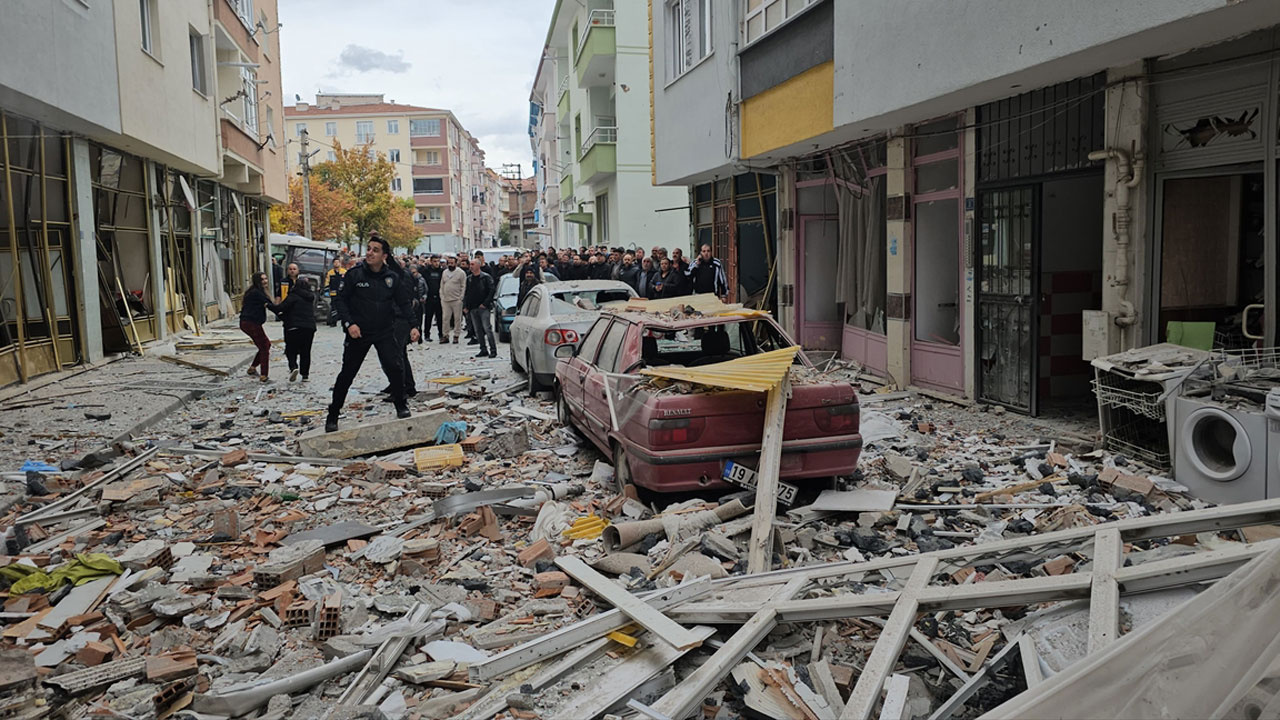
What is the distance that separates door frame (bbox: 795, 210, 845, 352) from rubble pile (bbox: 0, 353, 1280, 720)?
7.23 meters

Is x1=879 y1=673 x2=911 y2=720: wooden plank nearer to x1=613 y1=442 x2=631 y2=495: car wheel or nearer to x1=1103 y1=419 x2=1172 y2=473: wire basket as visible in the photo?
x1=613 y1=442 x2=631 y2=495: car wheel

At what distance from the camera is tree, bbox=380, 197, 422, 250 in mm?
72500

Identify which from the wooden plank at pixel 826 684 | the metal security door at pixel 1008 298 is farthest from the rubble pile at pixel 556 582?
the metal security door at pixel 1008 298

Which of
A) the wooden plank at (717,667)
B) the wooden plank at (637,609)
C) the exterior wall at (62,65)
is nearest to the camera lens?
the wooden plank at (717,667)

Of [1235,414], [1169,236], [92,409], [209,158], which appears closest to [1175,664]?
[1235,414]

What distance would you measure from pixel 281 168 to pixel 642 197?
556 inches

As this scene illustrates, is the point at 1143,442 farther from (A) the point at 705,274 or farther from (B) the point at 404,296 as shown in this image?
(A) the point at 705,274

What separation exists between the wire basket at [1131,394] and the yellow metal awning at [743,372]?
9.13 ft

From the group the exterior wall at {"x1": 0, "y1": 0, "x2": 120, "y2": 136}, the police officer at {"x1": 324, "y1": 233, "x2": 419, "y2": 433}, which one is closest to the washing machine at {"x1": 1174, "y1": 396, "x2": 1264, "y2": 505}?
the police officer at {"x1": 324, "y1": 233, "x2": 419, "y2": 433}

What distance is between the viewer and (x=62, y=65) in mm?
12922

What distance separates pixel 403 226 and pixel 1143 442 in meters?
72.5

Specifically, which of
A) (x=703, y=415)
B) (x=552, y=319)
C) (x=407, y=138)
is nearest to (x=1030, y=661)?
(x=703, y=415)

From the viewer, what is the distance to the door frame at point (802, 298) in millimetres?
15836

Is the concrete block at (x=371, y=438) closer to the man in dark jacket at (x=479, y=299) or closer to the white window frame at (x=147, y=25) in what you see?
the man in dark jacket at (x=479, y=299)
